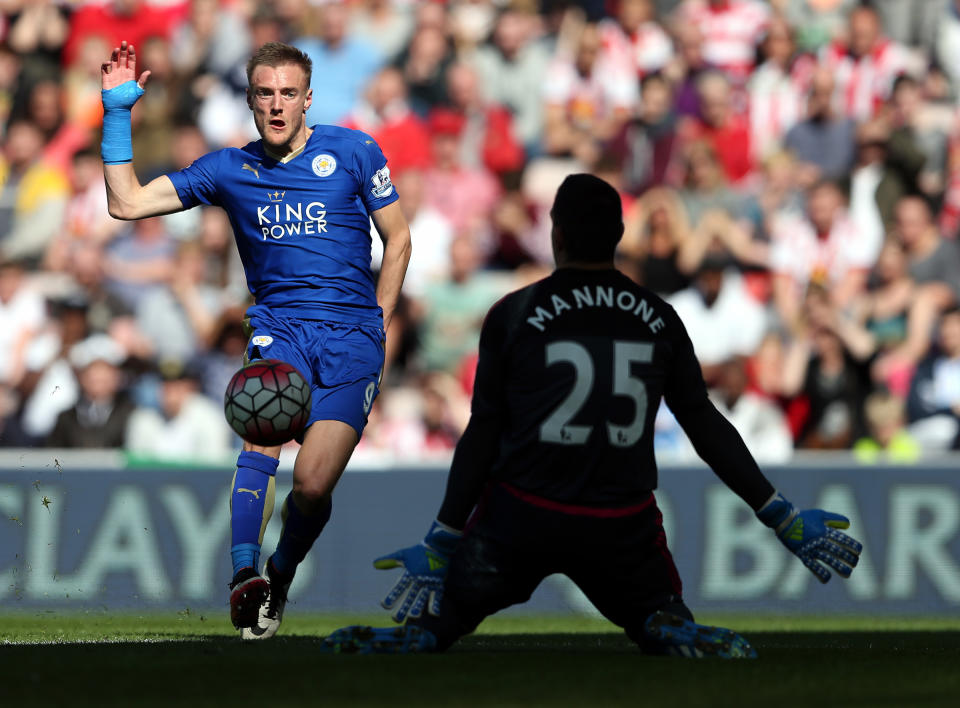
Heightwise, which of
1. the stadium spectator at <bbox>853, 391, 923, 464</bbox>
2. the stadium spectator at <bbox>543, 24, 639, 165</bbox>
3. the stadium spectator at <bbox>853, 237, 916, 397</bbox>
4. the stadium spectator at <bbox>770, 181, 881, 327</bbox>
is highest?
the stadium spectator at <bbox>543, 24, 639, 165</bbox>

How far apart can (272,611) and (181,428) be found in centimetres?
511

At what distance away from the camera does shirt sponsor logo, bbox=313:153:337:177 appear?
7047mm

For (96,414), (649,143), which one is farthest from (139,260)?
(649,143)

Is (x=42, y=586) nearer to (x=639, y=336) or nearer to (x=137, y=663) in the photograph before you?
(x=137, y=663)

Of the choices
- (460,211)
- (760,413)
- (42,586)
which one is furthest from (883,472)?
(42,586)

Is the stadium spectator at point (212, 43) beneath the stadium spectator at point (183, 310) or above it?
above

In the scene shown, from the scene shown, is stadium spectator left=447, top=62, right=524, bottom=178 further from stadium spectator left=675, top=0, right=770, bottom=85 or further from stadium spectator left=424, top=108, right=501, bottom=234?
stadium spectator left=675, top=0, right=770, bottom=85

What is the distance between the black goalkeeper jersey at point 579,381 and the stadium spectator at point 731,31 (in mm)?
9717

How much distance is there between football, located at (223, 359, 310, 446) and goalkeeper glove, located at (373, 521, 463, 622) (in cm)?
120

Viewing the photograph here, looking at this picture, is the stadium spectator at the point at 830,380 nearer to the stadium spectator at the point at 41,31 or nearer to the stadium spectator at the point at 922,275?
the stadium spectator at the point at 922,275

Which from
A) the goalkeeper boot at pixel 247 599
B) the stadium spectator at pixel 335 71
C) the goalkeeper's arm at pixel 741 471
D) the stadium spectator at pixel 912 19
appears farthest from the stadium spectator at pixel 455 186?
the goalkeeper's arm at pixel 741 471

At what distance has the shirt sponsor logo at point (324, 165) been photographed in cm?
705

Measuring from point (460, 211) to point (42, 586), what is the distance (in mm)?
5099

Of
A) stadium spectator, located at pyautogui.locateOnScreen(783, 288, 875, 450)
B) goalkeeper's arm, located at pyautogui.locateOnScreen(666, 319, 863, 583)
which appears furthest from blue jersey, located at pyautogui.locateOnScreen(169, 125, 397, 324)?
stadium spectator, located at pyautogui.locateOnScreen(783, 288, 875, 450)
